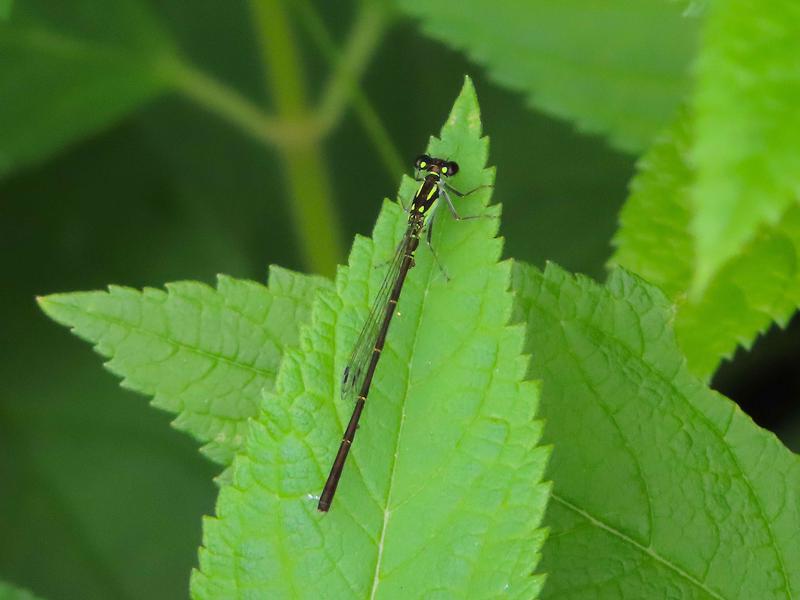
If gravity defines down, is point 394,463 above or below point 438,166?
below

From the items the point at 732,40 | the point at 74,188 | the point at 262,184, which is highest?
the point at 262,184

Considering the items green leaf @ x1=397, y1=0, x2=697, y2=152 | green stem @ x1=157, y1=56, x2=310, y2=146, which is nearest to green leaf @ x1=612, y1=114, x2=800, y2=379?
green leaf @ x1=397, y1=0, x2=697, y2=152

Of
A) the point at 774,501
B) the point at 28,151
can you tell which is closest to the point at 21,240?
the point at 28,151

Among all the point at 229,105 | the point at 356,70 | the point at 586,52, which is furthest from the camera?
the point at 356,70

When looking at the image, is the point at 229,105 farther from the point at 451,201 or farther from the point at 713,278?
the point at 713,278

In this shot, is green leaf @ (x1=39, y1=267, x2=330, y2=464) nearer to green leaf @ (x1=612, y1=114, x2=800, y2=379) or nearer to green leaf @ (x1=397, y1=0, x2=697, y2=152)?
green leaf @ (x1=612, y1=114, x2=800, y2=379)

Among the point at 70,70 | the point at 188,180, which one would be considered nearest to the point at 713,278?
the point at 70,70

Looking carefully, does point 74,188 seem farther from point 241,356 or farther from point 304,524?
point 304,524

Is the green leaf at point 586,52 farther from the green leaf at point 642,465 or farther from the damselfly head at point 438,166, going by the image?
the green leaf at point 642,465
